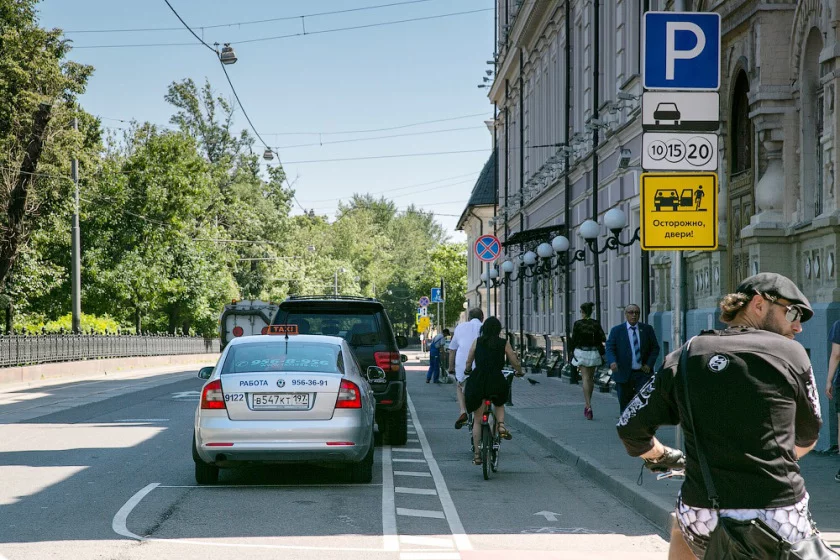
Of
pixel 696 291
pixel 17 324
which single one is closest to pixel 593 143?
pixel 696 291

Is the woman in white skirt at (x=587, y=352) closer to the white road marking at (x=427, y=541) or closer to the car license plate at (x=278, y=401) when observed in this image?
the car license plate at (x=278, y=401)

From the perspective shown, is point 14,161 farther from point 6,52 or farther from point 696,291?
point 696,291

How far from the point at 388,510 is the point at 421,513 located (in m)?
0.30

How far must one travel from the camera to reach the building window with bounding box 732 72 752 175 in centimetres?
1518

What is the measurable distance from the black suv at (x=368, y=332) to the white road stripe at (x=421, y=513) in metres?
5.32

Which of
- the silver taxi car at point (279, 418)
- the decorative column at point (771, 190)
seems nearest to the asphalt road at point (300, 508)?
the silver taxi car at point (279, 418)

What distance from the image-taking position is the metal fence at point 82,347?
35.2 meters

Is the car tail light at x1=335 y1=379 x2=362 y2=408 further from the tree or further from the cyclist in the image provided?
the tree

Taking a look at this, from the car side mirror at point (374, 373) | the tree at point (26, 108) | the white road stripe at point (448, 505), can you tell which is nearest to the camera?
the white road stripe at point (448, 505)

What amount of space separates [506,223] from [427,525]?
38508 mm

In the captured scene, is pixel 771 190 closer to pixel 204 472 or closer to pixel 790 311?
pixel 204 472

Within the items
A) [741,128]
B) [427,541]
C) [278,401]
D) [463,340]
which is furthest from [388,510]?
[741,128]

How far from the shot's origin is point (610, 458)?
12.7m

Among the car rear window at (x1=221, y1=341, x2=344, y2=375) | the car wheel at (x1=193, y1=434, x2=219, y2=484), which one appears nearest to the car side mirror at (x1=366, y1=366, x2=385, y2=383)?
the car rear window at (x1=221, y1=341, x2=344, y2=375)
